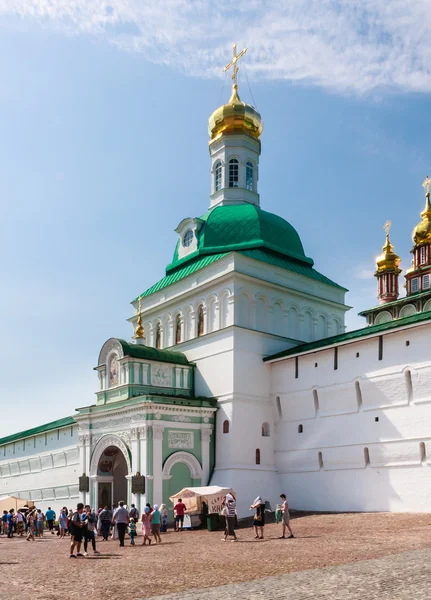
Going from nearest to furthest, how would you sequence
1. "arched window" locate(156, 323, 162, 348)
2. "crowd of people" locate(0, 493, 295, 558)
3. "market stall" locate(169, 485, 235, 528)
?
"crowd of people" locate(0, 493, 295, 558), "market stall" locate(169, 485, 235, 528), "arched window" locate(156, 323, 162, 348)

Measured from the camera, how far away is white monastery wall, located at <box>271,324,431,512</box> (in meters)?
20.7

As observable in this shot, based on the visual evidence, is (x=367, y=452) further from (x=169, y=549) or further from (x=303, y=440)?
(x=169, y=549)

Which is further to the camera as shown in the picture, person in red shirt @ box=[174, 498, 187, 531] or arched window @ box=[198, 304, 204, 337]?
arched window @ box=[198, 304, 204, 337]

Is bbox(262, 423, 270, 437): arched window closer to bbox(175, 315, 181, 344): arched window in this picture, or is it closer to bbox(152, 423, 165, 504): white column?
bbox(152, 423, 165, 504): white column

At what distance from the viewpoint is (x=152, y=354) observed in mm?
26578

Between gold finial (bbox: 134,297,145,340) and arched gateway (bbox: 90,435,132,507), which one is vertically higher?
gold finial (bbox: 134,297,145,340)

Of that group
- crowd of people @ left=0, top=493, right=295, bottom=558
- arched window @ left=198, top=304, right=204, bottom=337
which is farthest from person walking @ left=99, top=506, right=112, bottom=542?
arched window @ left=198, top=304, right=204, bottom=337

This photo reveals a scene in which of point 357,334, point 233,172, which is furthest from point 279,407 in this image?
point 233,172

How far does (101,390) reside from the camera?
90.7 ft

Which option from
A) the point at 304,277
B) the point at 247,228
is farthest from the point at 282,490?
the point at 247,228

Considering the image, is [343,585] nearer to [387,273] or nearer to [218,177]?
[218,177]

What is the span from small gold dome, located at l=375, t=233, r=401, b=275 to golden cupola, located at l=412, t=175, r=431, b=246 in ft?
4.55

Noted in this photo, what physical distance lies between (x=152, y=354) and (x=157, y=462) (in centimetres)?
453

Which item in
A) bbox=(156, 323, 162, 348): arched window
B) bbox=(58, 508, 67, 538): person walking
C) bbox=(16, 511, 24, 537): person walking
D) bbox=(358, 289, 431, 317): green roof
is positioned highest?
bbox=(358, 289, 431, 317): green roof
